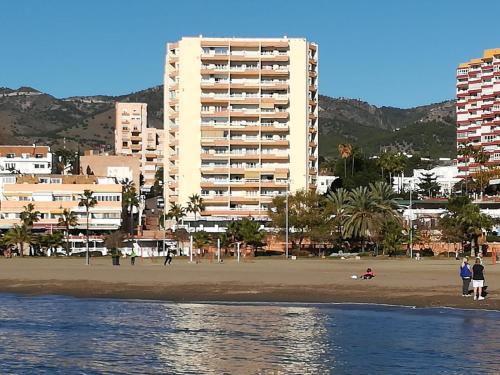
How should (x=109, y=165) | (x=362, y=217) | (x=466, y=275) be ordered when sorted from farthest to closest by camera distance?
(x=109, y=165), (x=362, y=217), (x=466, y=275)

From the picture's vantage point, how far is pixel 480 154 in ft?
463

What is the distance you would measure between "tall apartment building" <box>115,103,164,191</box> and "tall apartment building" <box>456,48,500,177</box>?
63784 mm

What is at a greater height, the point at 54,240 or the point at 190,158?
the point at 190,158

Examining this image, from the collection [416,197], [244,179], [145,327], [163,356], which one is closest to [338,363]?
[163,356]

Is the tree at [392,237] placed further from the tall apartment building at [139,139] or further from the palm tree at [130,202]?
the tall apartment building at [139,139]

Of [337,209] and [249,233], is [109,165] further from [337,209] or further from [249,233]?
[249,233]

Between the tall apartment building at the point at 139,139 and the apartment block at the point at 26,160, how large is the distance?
122ft

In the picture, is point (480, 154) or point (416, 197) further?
point (416, 197)

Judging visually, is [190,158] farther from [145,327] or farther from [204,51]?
[145,327]

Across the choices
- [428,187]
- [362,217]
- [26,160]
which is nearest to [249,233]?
[362,217]

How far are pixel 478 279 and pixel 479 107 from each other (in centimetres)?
14209

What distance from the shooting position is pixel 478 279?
34.5m

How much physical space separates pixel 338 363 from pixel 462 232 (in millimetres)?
72045

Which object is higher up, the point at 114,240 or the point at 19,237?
the point at 19,237
